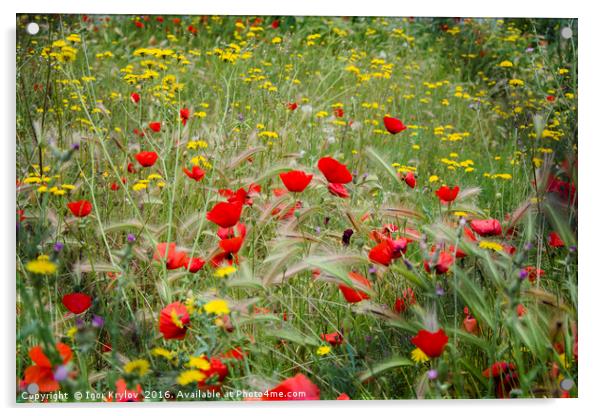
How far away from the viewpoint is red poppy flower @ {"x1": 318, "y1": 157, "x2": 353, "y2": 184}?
6.34ft

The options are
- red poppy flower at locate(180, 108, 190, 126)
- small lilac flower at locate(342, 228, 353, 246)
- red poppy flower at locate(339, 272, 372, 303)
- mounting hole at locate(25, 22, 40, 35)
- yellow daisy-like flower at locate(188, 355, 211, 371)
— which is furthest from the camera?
red poppy flower at locate(180, 108, 190, 126)

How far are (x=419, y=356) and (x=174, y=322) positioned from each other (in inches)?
24.4

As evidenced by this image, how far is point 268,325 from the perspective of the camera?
1.96 metres

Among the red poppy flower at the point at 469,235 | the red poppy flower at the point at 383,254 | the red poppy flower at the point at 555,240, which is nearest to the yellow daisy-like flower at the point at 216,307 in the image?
the red poppy flower at the point at 383,254

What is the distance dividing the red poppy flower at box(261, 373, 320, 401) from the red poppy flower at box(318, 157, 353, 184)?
0.50 meters

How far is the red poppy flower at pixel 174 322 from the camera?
175cm

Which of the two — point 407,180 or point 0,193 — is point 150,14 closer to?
point 0,193

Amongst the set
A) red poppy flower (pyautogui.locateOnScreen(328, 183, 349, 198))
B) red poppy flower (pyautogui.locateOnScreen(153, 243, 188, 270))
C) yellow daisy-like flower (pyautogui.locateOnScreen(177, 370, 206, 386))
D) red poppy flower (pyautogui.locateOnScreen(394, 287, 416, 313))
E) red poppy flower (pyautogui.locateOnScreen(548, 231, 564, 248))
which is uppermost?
red poppy flower (pyautogui.locateOnScreen(328, 183, 349, 198))

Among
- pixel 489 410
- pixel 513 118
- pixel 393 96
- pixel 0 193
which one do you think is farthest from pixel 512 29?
pixel 0 193

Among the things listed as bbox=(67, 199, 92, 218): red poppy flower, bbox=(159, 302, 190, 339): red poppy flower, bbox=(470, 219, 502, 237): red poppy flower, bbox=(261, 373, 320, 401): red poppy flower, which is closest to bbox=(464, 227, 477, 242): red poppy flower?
bbox=(470, 219, 502, 237): red poppy flower

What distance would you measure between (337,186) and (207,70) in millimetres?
748

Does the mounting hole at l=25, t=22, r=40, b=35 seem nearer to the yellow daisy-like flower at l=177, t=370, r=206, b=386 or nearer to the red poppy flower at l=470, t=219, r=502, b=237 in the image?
the yellow daisy-like flower at l=177, t=370, r=206, b=386

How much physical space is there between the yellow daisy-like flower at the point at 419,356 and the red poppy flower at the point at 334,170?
0.46 metres

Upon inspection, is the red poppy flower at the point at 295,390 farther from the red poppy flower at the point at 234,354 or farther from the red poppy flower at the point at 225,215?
the red poppy flower at the point at 225,215
